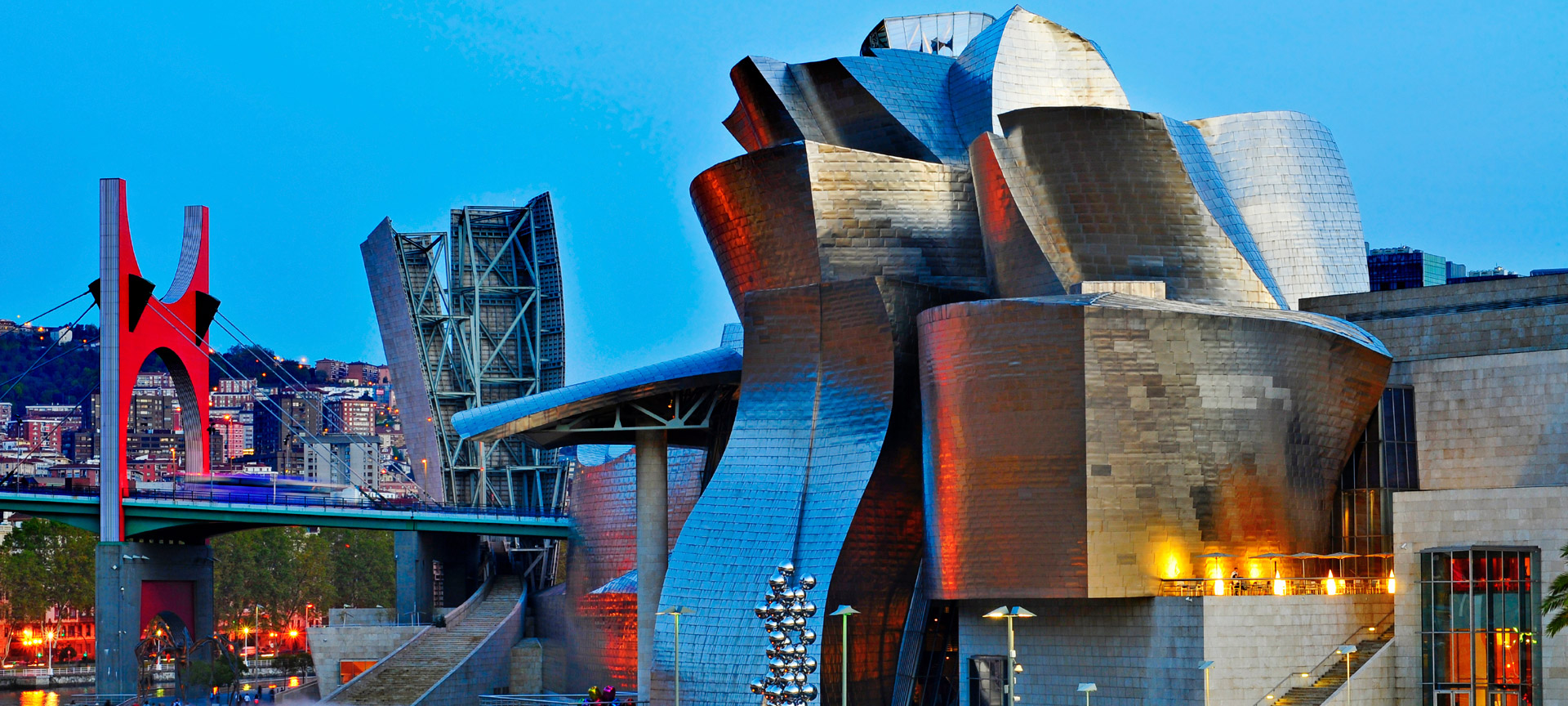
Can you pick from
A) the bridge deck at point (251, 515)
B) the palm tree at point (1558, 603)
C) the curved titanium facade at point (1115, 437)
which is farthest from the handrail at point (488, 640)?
the palm tree at point (1558, 603)

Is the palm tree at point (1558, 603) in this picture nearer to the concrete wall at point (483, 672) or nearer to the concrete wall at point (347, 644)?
the concrete wall at point (483, 672)

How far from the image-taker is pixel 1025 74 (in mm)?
50375

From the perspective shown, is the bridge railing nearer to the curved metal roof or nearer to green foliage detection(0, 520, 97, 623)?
the curved metal roof

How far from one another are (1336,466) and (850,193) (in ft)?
47.3

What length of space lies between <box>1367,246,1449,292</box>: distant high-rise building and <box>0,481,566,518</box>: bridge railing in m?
34.5

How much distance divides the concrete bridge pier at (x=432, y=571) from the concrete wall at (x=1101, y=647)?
115ft

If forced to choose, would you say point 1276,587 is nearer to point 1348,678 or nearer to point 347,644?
point 1348,678

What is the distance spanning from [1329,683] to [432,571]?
44065 millimetres

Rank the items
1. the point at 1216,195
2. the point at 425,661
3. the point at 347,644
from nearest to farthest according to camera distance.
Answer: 1. the point at 1216,195
2. the point at 425,661
3. the point at 347,644

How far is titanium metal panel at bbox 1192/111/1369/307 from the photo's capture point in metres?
51.0

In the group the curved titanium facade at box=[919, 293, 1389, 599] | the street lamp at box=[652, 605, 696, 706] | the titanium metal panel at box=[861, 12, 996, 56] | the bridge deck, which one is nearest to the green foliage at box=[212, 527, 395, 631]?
the bridge deck

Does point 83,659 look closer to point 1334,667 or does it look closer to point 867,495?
point 867,495

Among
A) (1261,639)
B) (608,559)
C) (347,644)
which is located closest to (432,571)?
(347,644)

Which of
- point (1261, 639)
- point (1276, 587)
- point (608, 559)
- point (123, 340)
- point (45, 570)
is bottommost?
point (45, 570)
